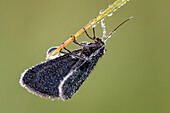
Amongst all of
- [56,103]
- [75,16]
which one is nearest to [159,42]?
[75,16]

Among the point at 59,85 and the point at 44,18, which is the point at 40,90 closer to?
the point at 59,85

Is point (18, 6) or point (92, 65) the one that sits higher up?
Answer: point (18, 6)

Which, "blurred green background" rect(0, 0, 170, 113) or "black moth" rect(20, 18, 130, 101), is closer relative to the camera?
"black moth" rect(20, 18, 130, 101)

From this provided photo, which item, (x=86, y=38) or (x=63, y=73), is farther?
(x=86, y=38)

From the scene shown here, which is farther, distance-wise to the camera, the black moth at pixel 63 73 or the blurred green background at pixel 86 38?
the blurred green background at pixel 86 38
